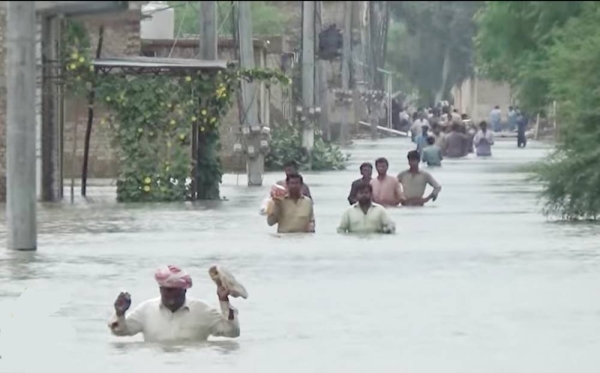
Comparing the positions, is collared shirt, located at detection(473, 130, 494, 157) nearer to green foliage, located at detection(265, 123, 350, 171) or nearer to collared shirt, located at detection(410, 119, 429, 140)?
collared shirt, located at detection(410, 119, 429, 140)

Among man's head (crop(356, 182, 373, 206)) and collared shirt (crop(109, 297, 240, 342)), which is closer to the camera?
collared shirt (crop(109, 297, 240, 342))

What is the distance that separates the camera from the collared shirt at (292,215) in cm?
2572

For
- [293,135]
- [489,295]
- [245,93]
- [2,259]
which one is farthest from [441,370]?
[293,135]

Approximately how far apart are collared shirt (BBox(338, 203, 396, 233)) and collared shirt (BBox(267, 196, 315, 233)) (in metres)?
0.46

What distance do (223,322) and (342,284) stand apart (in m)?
5.13

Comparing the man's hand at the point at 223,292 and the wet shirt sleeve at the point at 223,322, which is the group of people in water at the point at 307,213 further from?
the man's hand at the point at 223,292

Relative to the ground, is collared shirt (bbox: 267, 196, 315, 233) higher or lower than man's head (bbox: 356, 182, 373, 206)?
lower

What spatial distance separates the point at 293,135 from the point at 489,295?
32.6 metres

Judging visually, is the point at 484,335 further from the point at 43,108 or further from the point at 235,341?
the point at 43,108

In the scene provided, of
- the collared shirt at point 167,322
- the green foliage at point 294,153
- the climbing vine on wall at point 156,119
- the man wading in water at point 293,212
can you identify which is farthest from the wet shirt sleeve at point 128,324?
the green foliage at point 294,153

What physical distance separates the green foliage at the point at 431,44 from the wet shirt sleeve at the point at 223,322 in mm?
4741

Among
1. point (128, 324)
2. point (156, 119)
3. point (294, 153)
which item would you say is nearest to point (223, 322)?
point (128, 324)

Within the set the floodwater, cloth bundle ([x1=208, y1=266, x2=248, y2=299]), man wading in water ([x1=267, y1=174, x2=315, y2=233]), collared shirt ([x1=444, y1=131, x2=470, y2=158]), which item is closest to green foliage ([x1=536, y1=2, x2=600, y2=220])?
the floodwater

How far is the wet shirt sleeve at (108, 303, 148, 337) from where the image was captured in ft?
47.8
